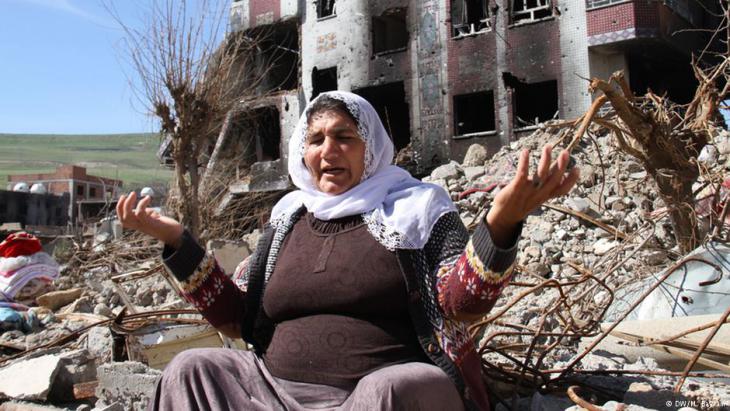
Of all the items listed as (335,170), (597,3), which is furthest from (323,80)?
(335,170)

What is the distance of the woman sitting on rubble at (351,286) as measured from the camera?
5.36 ft

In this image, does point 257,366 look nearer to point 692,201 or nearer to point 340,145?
point 340,145

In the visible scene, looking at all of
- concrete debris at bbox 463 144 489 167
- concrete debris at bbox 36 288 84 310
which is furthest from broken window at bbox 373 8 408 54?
concrete debris at bbox 36 288 84 310

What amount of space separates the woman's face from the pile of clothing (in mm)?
5097

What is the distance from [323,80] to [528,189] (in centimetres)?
1797

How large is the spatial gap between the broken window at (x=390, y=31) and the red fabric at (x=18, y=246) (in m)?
12.9

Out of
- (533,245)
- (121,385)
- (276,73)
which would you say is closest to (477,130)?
(276,73)

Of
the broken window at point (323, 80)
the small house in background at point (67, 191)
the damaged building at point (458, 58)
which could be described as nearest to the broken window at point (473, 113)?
the damaged building at point (458, 58)

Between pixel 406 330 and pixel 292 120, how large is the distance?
683 inches

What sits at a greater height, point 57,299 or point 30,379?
point 30,379

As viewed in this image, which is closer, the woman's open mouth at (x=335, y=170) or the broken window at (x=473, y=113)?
the woman's open mouth at (x=335, y=170)

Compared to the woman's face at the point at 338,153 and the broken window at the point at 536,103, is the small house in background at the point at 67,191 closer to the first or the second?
the broken window at the point at 536,103

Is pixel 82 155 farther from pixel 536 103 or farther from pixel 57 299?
pixel 57 299

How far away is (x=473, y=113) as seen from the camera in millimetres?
18047
